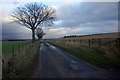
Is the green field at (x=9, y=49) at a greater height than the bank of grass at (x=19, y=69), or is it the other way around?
the green field at (x=9, y=49)

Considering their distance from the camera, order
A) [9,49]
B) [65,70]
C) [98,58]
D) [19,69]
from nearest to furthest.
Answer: [19,69]
[65,70]
[98,58]
[9,49]

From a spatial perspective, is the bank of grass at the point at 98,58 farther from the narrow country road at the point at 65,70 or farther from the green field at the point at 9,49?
the green field at the point at 9,49

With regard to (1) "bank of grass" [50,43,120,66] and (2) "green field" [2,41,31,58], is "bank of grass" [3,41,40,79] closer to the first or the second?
(2) "green field" [2,41,31,58]

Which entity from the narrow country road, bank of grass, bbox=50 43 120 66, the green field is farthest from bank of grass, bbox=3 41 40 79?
bank of grass, bbox=50 43 120 66

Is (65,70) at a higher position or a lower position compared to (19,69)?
lower

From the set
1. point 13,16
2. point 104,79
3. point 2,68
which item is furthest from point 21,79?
point 13,16

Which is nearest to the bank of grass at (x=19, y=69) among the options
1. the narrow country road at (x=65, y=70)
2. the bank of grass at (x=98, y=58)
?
the narrow country road at (x=65, y=70)

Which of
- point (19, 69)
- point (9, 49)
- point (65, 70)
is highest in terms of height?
point (9, 49)

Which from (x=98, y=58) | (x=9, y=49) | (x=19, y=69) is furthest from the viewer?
(x=9, y=49)

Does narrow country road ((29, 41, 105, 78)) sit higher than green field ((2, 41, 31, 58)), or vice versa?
green field ((2, 41, 31, 58))

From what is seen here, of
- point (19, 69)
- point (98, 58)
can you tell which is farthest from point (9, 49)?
point (98, 58)

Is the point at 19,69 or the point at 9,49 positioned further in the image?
the point at 9,49

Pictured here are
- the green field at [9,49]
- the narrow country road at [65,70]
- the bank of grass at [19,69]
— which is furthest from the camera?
the green field at [9,49]

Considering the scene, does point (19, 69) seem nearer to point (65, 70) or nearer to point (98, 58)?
point (65, 70)
